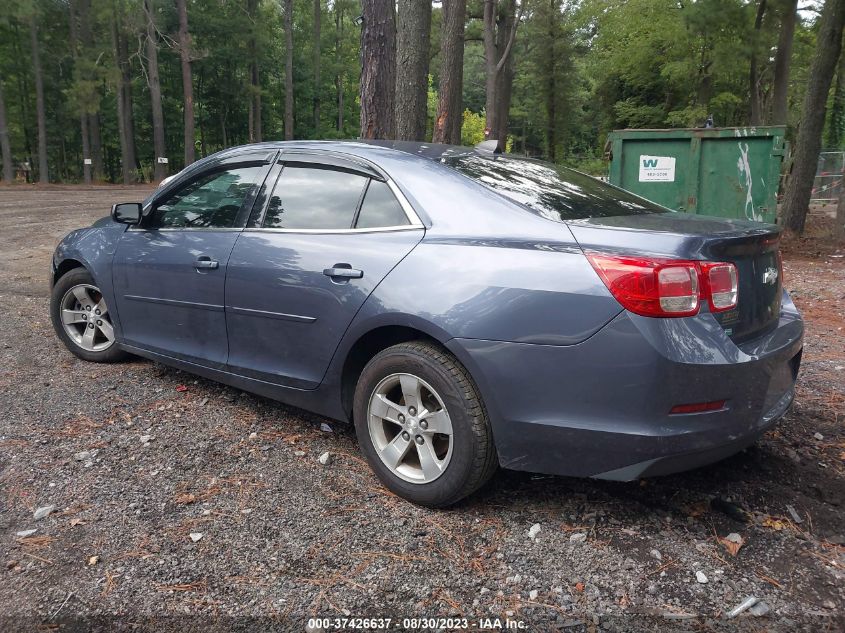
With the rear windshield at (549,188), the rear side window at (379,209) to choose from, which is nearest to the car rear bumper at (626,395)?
the rear windshield at (549,188)

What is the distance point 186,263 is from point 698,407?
2984mm

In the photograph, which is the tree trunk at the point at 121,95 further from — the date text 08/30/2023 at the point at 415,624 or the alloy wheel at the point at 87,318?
the date text 08/30/2023 at the point at 415,624

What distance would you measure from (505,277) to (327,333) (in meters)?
1.02

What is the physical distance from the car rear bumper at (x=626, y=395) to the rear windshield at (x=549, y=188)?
0.64 meters

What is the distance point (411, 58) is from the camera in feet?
24.6

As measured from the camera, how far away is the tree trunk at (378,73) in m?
7.31

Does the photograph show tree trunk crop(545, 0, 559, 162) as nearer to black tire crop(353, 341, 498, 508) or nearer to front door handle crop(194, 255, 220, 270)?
front door handle crop(194, 255, 220, 270)

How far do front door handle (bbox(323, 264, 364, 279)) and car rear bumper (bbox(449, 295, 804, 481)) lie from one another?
0.65 metres

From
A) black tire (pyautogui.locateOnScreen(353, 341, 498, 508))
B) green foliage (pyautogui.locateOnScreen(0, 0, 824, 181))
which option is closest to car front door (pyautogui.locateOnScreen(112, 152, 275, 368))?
black tire (pyautogui.locateOnScreen(353, 341, 498, 508))

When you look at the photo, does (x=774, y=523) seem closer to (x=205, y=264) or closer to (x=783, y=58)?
(x=205, y=264)

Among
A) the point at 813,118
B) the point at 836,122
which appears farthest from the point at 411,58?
the point at 836,122

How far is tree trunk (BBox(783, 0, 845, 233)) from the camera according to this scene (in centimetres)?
1152

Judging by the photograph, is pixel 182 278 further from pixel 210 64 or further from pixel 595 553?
pixel 210 64

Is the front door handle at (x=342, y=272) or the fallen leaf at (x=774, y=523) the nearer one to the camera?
the fallen leaf at (x=774, y=523)
